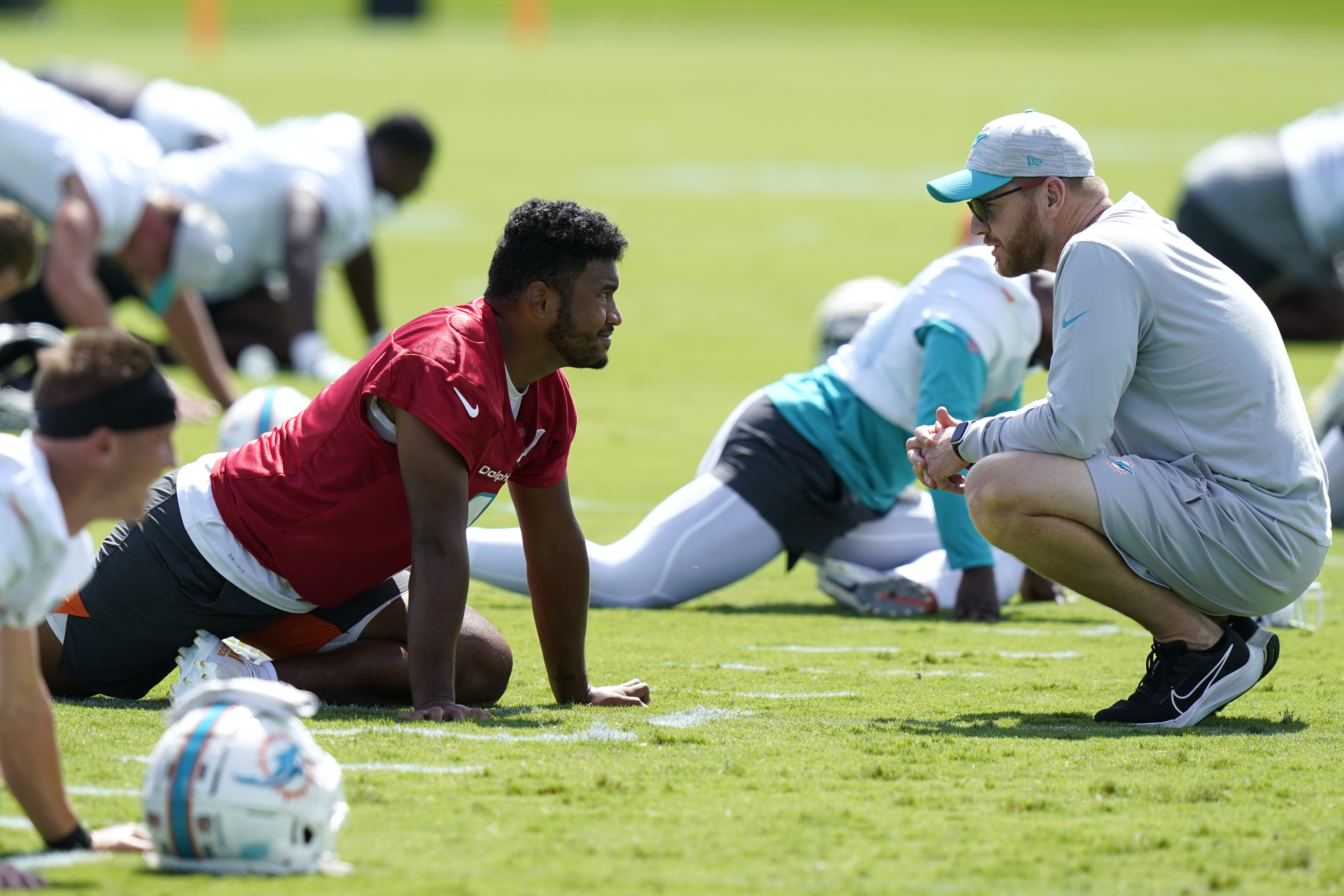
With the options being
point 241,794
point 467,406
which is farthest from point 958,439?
point 241,794

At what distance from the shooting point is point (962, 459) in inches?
186

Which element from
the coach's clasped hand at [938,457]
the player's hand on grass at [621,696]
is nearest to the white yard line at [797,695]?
the player's hand on grass at [621,696]

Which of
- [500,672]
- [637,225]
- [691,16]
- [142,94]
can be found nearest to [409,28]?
[691,16]

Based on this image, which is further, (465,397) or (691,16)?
(691,16)

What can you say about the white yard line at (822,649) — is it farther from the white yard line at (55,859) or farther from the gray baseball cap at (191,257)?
the gray baseball cap at (191,257)

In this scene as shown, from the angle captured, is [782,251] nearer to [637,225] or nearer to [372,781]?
[637,225]

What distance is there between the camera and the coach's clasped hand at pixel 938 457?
4.75 metres

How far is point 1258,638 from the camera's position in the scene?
4.75 metres

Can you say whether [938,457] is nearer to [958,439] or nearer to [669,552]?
[958,439]

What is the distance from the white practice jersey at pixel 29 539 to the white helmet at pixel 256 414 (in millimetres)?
3716

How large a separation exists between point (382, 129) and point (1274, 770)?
27.2 ft

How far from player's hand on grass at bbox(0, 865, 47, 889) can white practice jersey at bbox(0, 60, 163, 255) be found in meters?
6.36

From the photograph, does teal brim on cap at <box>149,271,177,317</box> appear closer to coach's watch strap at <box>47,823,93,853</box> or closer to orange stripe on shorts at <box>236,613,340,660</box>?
orange stripe on shorts at <box>236,613,340,660</box>

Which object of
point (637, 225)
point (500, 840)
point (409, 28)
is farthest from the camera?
point (409, 28)
